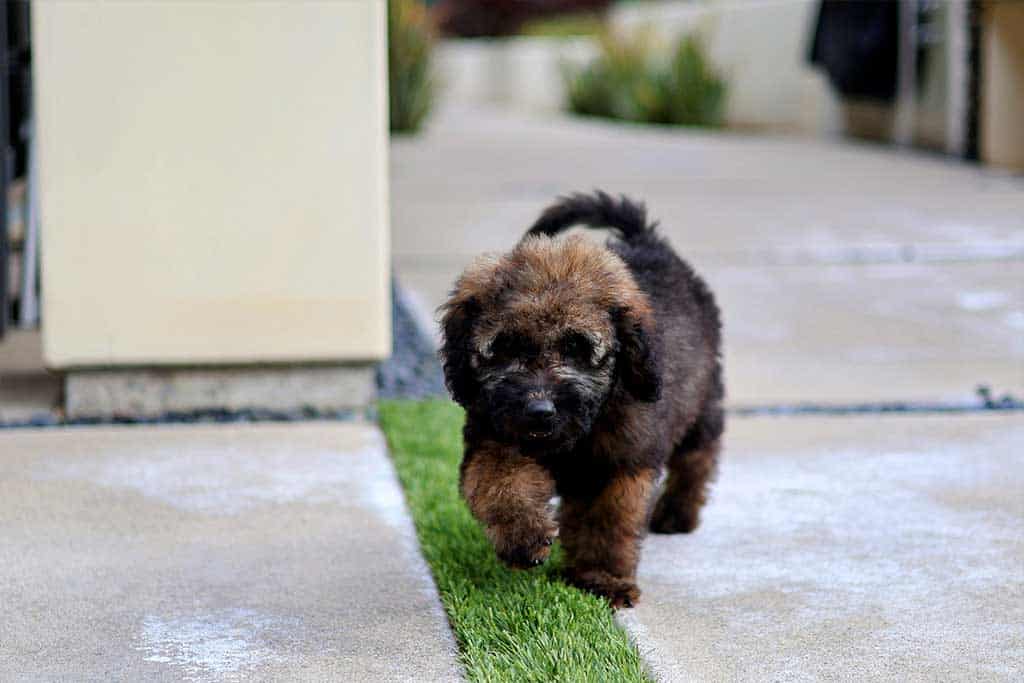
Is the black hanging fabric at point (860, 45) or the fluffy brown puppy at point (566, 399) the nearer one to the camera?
the fluffy brown puppy at point (566, 399)

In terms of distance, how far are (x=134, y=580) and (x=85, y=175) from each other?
227cm

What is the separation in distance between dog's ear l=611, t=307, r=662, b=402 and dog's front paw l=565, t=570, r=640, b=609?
50 centimetres

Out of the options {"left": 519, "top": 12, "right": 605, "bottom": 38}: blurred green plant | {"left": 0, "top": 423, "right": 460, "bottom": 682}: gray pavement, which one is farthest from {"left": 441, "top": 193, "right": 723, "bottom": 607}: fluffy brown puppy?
{"left": 519, "top": 12, "right": 605, "bottom": 38}: blurred green plant

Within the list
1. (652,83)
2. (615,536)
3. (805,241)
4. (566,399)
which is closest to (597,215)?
(615,536)

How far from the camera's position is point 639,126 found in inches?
829

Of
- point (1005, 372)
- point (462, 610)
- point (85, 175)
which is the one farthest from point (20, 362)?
point (1005, 372)

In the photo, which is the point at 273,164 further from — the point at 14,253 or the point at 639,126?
the point at 639,126

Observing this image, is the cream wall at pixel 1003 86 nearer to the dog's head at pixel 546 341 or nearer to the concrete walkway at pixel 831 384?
the concrete walkway at pixel 831 384

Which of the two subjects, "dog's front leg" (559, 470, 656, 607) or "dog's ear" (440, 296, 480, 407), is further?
"dog's front leg" (559, 470, 656, 607)

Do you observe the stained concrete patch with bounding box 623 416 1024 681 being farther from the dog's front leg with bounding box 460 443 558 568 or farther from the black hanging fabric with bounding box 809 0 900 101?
the black hanging fabric with bounding box 809 0 900 101

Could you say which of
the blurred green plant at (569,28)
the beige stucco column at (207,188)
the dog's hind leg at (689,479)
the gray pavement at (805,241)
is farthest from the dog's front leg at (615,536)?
the blurred green plant at (569,28)

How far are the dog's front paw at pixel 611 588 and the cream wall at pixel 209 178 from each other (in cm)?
241

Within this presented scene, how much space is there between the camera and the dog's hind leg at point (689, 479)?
481 centimetres

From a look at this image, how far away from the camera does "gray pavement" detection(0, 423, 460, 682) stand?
A: 369 cm
